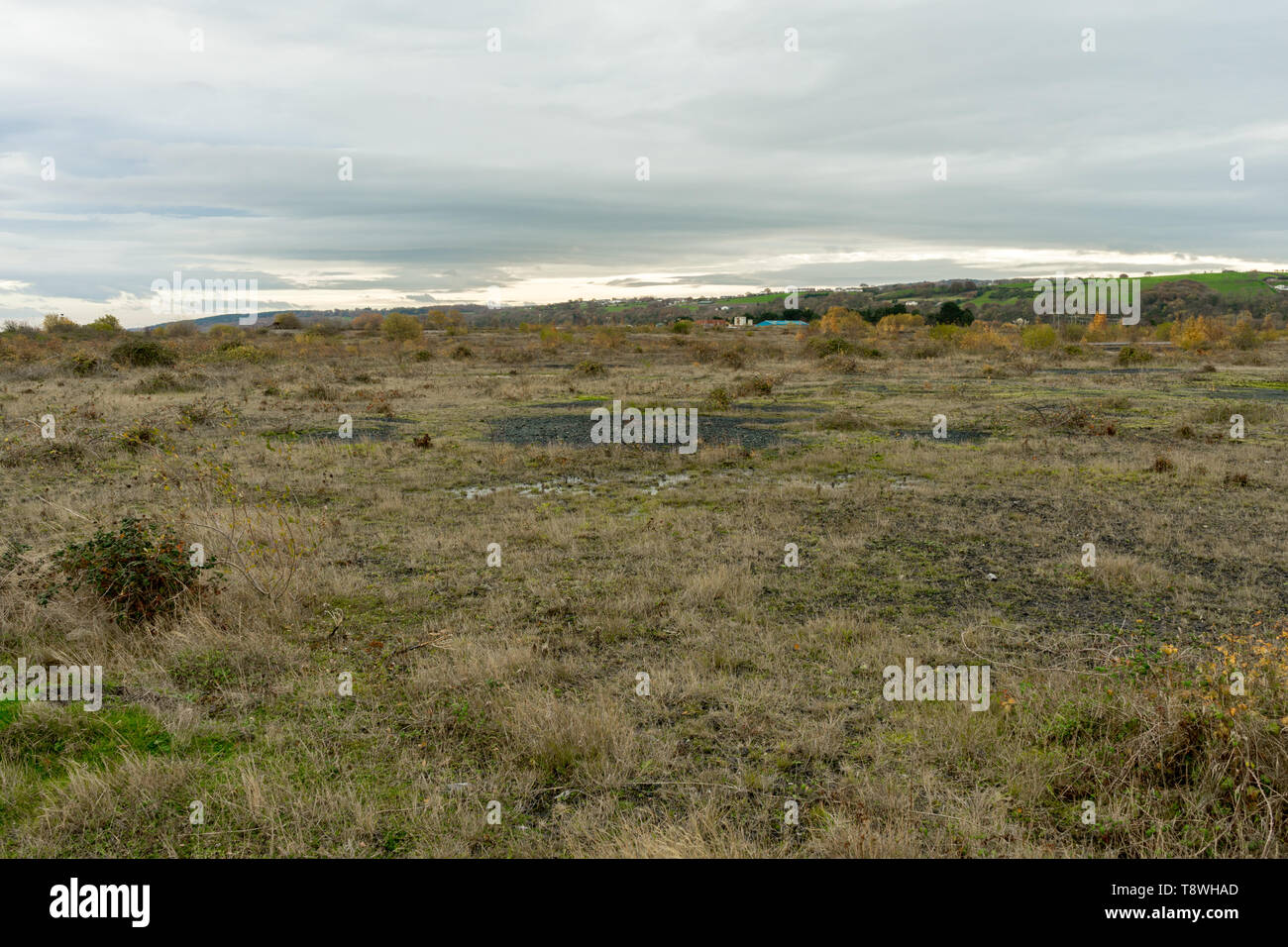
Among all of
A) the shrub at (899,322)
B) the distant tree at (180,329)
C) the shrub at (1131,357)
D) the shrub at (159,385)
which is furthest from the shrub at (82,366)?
the shrub at (899,322)

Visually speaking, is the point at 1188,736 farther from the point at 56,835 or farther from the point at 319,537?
the point at 319,537

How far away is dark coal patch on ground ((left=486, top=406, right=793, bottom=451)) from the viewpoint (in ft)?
59.6

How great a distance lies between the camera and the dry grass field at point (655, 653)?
3828mm

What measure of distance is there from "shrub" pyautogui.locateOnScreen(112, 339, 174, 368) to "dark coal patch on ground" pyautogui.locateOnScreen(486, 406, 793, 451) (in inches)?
896

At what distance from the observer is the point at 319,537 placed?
9.68m

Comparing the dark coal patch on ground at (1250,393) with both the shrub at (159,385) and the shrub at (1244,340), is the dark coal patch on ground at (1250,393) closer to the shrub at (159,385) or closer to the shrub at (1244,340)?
the shrub at (1244,340)

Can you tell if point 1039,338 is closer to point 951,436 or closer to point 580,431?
point 951,436

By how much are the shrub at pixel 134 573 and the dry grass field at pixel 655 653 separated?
0.07m

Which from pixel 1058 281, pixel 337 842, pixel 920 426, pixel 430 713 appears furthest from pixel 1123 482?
pixel 1058 281

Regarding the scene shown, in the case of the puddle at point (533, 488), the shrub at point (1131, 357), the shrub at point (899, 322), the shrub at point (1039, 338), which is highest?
the shrub at point (899, 322)

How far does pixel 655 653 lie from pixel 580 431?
552 inches

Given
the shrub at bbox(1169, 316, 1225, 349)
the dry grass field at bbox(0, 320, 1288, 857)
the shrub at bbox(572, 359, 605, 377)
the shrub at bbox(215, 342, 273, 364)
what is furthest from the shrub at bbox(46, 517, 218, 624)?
the shrub at bbox(1169, 316, 1225, 349)

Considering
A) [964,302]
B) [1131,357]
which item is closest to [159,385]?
[1131,357]

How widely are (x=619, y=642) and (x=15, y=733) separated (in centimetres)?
431
